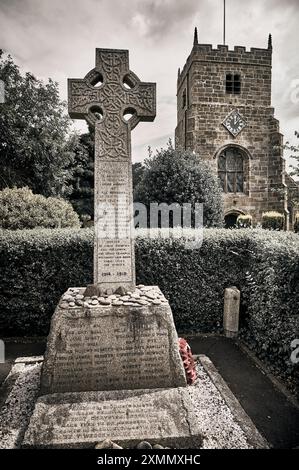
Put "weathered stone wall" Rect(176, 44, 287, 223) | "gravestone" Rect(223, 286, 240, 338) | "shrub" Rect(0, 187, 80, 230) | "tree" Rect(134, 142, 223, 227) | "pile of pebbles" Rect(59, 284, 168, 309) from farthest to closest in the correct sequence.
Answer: "weathered stone wall" Rect(176, 44, 287, 223)
"tree" Rect(134, 142, 223, 227)
"shrub" Rect(0, 187, 80, 230)
"gravestone" Rect(223, 286, 240, 338)
"pile of pebbles" Rect(59, 284, 168, 309)

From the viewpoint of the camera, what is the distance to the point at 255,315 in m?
4.92

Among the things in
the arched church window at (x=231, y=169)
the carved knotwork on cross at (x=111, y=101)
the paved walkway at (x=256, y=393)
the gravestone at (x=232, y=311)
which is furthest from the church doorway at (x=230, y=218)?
the carved knotwork on cross at (x=111, y=101)

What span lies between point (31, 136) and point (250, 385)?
14797 mm

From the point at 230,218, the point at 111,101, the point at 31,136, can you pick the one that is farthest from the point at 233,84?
the point at 111,101

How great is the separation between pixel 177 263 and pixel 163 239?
50 centimetres

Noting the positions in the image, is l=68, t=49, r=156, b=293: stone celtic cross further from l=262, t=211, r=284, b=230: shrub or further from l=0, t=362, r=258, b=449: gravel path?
l=262, t=211, r=284, b=230: shrub

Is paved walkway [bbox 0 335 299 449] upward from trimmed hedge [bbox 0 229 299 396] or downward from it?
downward

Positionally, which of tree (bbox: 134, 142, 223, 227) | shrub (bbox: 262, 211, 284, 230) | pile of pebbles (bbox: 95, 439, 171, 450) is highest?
tree (bbox: 134, 142, 223, 227)

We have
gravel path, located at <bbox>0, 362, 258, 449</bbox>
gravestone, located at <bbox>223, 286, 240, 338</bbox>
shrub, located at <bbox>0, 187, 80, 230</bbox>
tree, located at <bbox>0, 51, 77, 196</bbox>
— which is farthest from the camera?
tree, located at <bbox>0, 51, 77, 196</bbox>

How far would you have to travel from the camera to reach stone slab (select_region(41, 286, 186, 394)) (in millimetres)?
3111

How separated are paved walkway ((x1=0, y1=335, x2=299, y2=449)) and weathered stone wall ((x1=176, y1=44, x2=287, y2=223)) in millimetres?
12698

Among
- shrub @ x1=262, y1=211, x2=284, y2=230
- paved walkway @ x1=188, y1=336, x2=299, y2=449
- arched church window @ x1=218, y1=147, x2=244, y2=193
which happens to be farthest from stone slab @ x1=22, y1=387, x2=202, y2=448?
arched church window @ x1=218, y1=147, x2=244, y2=193
